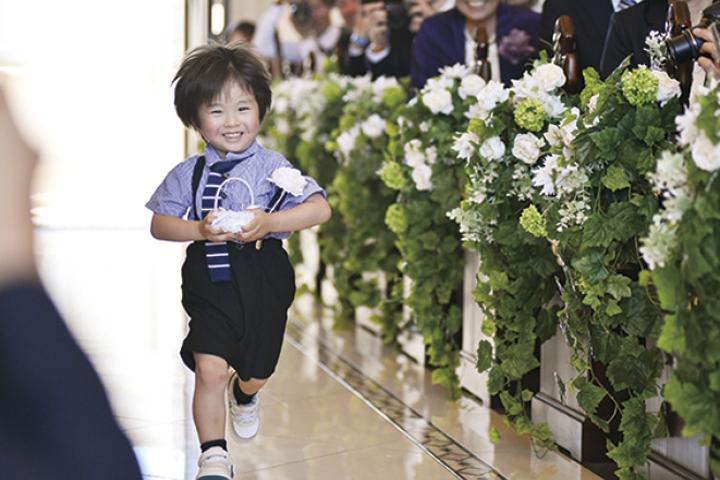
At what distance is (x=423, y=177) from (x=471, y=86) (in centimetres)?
33

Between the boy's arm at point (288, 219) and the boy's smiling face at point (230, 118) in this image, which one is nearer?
the boy's arm at point (288, 219)

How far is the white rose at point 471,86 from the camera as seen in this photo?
267 centimetres

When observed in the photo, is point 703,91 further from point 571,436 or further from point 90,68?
point 90,68

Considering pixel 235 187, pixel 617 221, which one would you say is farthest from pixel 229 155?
pixel 617 221

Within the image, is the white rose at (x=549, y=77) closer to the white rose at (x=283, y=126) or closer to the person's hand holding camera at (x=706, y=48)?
the person's hand holding camera at (x=706, y=48)

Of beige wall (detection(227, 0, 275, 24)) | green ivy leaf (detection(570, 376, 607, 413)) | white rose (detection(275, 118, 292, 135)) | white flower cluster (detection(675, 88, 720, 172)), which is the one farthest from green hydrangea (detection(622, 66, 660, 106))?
beige wall (detection(227, 0, 275, 24))

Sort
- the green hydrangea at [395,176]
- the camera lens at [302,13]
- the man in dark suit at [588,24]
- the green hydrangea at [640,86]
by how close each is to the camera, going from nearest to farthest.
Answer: the green hydrangea at [640,86], the man in dark suit at [588,24], the green hydrangea at [395,176], the camera lens at [302,13]

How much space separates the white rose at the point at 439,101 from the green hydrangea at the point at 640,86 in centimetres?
96

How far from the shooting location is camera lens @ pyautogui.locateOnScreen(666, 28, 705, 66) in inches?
69.4

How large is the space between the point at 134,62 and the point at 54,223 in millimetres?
1888

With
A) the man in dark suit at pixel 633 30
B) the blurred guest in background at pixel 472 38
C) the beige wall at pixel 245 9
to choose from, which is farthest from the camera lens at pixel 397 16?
the beige wall at pixel 245 9

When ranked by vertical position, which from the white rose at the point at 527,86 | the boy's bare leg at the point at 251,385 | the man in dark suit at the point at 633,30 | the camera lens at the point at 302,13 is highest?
the camera lens at the point at 302,13

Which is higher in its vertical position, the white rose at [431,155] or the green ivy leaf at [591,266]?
the white rose at [431,155]

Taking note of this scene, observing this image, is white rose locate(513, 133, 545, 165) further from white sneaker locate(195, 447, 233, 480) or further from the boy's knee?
white sneaker locate(195, 447, 233, 480)
